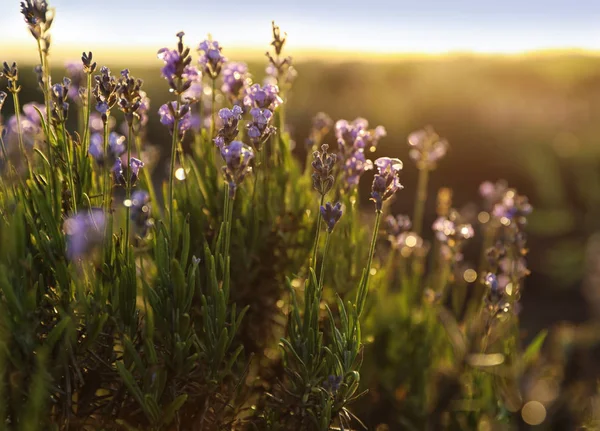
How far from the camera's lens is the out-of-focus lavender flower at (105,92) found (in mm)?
1849

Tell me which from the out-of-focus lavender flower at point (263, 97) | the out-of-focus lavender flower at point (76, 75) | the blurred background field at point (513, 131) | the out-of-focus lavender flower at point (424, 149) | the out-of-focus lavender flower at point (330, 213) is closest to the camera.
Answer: the out-of-focus lavender flower at point (330, 213)

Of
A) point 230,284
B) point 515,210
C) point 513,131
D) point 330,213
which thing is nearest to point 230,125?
point 330,213

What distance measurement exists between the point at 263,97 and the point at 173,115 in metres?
0.45

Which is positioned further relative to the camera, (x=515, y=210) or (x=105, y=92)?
(x=515, y=210)

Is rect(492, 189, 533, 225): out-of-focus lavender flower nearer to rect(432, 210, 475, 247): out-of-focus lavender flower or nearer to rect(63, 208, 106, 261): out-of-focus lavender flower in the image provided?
rect(432, 210, 475, 247): out-of-focus lavender flower

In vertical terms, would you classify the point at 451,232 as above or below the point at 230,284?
above

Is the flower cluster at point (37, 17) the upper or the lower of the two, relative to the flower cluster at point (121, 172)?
upper

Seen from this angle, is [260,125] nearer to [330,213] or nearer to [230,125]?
[230,125]

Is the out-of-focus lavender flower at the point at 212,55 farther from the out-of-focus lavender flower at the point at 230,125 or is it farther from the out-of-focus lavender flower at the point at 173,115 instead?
the out-of-focus lavender flower at the point at 230,125

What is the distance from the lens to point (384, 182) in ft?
6.20

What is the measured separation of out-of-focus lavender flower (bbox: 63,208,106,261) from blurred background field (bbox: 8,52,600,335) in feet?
13.9

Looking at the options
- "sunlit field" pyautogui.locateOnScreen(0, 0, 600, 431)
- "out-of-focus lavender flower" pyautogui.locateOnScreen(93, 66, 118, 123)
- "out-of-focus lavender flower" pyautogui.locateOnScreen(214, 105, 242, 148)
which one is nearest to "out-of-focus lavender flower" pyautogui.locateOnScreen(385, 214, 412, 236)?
"sunlit field" pyautogui.locateOnScreen(0, 0, 600, 431)

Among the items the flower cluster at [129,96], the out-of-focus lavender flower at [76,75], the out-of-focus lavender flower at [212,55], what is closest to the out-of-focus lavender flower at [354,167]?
the out-of-focus lavender flower at [212,55]

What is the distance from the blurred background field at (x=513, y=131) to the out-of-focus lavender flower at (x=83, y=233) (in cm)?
424
